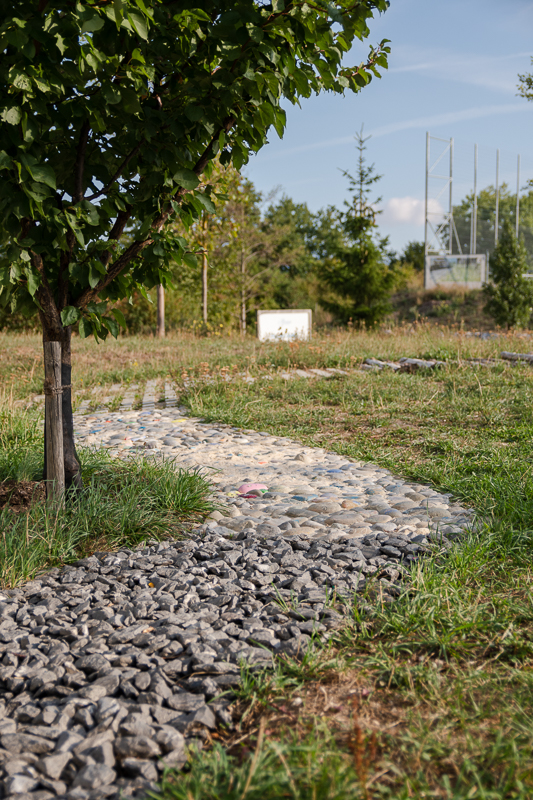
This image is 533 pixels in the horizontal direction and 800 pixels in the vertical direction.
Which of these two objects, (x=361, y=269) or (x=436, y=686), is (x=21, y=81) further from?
(x=361, y=269)

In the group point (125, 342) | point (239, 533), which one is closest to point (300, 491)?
point (239, 533)

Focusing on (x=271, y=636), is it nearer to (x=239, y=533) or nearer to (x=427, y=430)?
(x=239, y=533)

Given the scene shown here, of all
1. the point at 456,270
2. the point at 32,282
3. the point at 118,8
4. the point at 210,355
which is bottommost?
the point at 210,355

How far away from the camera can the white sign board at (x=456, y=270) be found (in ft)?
83.3

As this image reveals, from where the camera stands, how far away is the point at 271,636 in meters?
1.99

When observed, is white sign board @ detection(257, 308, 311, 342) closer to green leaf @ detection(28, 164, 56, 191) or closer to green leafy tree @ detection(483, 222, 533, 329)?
green leafy tree @ detection(483, 222, 533, 329)

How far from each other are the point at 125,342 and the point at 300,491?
10716mm

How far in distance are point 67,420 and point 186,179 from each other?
1587 mm

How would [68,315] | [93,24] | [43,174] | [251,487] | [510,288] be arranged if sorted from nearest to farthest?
[93,24]
[43,174]
[68,315]
[251,487]
[510,288]

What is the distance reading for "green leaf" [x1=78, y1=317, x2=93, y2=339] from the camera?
9.14ft

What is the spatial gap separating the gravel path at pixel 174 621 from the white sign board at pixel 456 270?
2343cm

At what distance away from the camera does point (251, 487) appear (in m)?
3.92

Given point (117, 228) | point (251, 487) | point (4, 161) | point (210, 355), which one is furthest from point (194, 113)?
point (210, 355)

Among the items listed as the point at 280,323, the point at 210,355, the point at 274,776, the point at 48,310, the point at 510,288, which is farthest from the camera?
the point at 510,288
